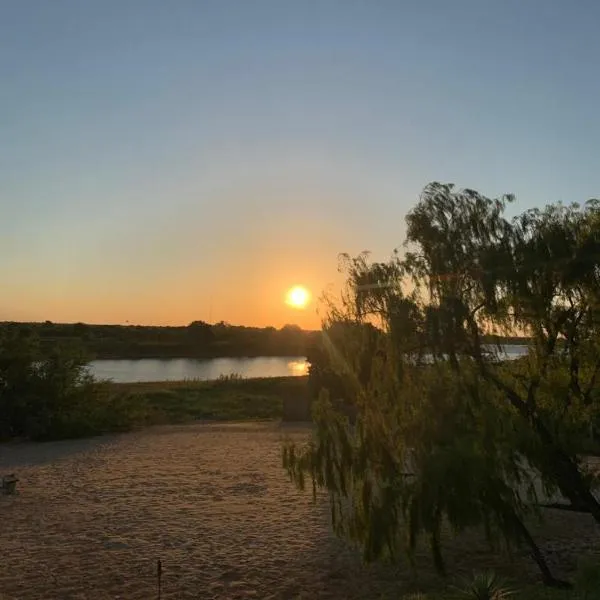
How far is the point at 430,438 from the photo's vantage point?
716cm

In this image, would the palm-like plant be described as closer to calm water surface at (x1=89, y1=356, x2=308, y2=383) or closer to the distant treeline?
calm water surface at (x1=89, y1=356, x2=308, y2=383)

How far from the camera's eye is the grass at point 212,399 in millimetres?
26072

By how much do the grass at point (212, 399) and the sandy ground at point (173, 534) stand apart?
8.46 metres

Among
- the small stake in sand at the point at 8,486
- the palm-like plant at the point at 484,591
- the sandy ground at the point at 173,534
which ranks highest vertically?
the palm-like plant at the point at 484,591

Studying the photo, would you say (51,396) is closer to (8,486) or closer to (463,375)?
(8,486)

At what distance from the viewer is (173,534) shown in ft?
34.0

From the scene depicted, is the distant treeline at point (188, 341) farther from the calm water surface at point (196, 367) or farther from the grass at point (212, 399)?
the grass at point (212, 399)

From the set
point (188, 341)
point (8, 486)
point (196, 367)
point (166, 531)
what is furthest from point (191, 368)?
point (166, 531)

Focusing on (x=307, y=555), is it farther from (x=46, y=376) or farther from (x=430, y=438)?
(x=46, y=376)

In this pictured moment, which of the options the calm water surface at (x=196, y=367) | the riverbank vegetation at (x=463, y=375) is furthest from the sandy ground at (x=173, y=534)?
the calm water surface at (x=196, y=367)

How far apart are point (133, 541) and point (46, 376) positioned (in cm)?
1491

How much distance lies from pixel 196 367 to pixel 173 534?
6300cm

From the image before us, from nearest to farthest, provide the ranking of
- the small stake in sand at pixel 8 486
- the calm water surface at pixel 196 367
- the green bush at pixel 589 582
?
the green bush at pixel 589 582 < the small stake in sand at pixel 8 486 < the calm water surface at pixel 196 367

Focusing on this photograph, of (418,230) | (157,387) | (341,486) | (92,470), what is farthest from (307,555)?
(157,387)
